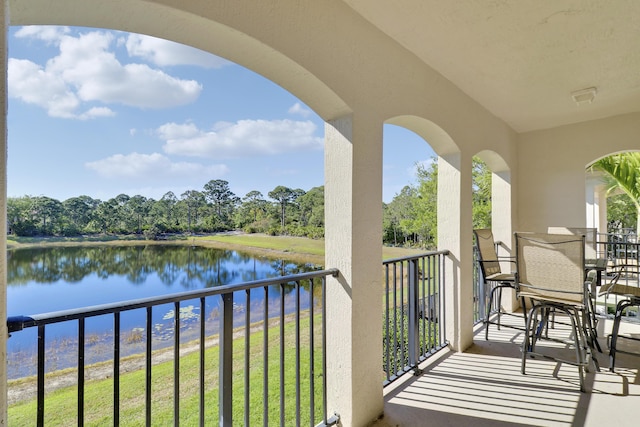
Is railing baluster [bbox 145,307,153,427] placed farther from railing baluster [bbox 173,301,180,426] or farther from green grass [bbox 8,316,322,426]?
green grass [bbox 8,316,322,426]

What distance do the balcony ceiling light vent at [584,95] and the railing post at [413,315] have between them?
2.59 metres

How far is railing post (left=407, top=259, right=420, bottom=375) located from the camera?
9.19ft

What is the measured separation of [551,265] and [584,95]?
6.94 ft

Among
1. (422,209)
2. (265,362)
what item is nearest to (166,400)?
(265,362)

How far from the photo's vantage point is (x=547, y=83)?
322 cm

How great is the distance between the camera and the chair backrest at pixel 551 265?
7.97ft

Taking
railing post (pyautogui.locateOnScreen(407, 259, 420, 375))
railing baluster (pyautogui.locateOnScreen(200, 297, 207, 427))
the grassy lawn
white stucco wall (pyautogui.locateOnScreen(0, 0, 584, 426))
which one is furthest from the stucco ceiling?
the grassy lawn

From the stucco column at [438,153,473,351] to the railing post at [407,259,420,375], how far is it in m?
0.65

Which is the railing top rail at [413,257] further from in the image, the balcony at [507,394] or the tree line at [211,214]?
the balcony at [507,394]

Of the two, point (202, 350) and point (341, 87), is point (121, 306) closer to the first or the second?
point (202, 350)

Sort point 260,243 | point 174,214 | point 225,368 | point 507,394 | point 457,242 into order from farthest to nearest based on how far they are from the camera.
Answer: point 260,243, point 174,214, point 457,242, point 507,394, point 225,368

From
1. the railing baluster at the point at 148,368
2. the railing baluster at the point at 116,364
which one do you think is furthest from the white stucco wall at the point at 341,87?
the railing baluster at the point at 148,368

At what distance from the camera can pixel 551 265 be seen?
2568 mm

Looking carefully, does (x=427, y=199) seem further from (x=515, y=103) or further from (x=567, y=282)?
(x=567, y=282)
